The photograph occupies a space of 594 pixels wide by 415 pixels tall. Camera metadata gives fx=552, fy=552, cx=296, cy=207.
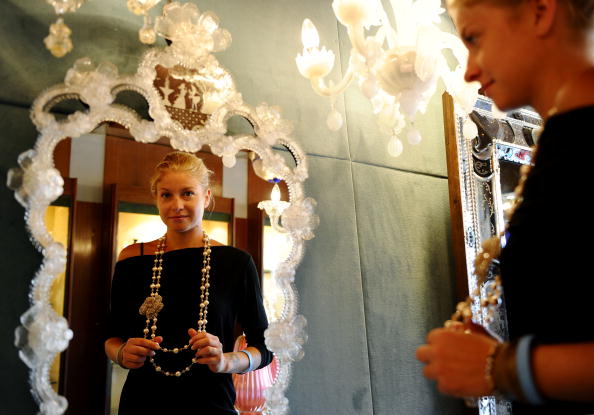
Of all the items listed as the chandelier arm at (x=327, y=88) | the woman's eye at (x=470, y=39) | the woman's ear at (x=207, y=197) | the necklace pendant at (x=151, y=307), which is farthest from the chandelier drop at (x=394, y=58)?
the woman's eye at (x=470, y=39)

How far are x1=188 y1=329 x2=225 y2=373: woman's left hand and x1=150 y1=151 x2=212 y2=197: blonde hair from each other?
0.95 ft

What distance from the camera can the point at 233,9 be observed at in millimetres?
1367

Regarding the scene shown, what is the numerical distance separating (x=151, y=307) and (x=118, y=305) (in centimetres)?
6

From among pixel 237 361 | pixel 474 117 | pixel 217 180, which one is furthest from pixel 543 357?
pixel 474 117

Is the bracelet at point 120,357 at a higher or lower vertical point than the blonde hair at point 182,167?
lower

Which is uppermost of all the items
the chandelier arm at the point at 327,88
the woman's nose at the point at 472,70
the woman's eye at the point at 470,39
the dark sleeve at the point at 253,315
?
the chandelier arm at the point at 327,88

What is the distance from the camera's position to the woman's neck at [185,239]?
110 cm

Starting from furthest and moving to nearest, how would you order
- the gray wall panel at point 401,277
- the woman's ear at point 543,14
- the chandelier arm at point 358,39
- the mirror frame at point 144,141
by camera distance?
the gray wall panel at point 401,277 < the chandelier arm at point 358,39 < the mirror frame at point 144,141 < the woman's ear at point 543,14

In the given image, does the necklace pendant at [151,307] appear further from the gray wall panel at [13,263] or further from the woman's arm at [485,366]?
the woman's arm at [485,366]

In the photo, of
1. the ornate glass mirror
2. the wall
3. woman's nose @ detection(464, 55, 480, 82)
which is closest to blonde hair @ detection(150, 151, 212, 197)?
the wall

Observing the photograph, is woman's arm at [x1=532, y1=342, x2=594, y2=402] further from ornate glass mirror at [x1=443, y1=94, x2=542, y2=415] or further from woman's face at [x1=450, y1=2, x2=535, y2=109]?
ornate glass mirror at [x1=443, y1=94, x2=542, y2=415]

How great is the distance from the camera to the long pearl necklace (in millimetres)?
1034

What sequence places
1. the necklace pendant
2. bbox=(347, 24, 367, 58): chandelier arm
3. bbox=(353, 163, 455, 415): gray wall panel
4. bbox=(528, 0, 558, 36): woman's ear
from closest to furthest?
bbox=(528, 0, 558, 36): woman's ear, the necklace pendant, bbox=(347, 24, 367, 58): chandelier arm, bbox=(353, 163, 455, 415): gray wall panel

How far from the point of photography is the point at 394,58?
1327 mm
